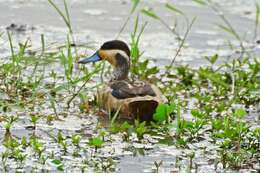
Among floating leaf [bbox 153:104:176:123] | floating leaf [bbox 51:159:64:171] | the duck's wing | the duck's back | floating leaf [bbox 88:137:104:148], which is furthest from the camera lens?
the duck's wing

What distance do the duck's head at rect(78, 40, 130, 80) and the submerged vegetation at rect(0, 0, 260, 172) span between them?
126 mm

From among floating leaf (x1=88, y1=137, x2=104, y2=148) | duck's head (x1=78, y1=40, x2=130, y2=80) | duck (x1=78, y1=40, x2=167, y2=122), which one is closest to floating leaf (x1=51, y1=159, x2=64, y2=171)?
floating leaf (x1=88, y1=137, x2=104, y2=148)

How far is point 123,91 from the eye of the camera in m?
9.15

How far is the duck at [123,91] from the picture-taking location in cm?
888

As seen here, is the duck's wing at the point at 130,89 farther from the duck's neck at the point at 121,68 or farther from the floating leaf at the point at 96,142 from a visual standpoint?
the floating leaf at the point at 96,142

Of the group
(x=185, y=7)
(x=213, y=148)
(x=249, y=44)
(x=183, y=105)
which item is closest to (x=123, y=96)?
(x=183, y=105)

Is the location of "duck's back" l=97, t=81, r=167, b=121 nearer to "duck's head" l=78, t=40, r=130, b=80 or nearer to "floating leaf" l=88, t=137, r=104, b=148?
"duck's head" l=78, t=40, r=130, b=80

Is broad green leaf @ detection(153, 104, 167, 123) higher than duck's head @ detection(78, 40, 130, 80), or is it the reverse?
duck's head @ detection(78, 40, 130, 80)

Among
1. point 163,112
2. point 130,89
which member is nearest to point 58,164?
point 163,112

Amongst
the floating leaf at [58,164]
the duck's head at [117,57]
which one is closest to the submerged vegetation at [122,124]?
the floating leaf at [58,164]

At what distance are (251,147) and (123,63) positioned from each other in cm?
249

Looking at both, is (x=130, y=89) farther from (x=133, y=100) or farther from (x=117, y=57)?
(x=117, y=57)

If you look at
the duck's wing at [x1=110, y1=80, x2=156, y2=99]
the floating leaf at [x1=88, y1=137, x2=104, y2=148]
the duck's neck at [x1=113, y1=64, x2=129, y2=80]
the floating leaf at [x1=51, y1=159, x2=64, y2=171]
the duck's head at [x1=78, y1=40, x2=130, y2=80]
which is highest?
the duck's head at [x1=78, y1=40, x2=130, y2=80]

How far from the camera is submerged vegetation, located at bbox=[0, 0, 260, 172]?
734cm
